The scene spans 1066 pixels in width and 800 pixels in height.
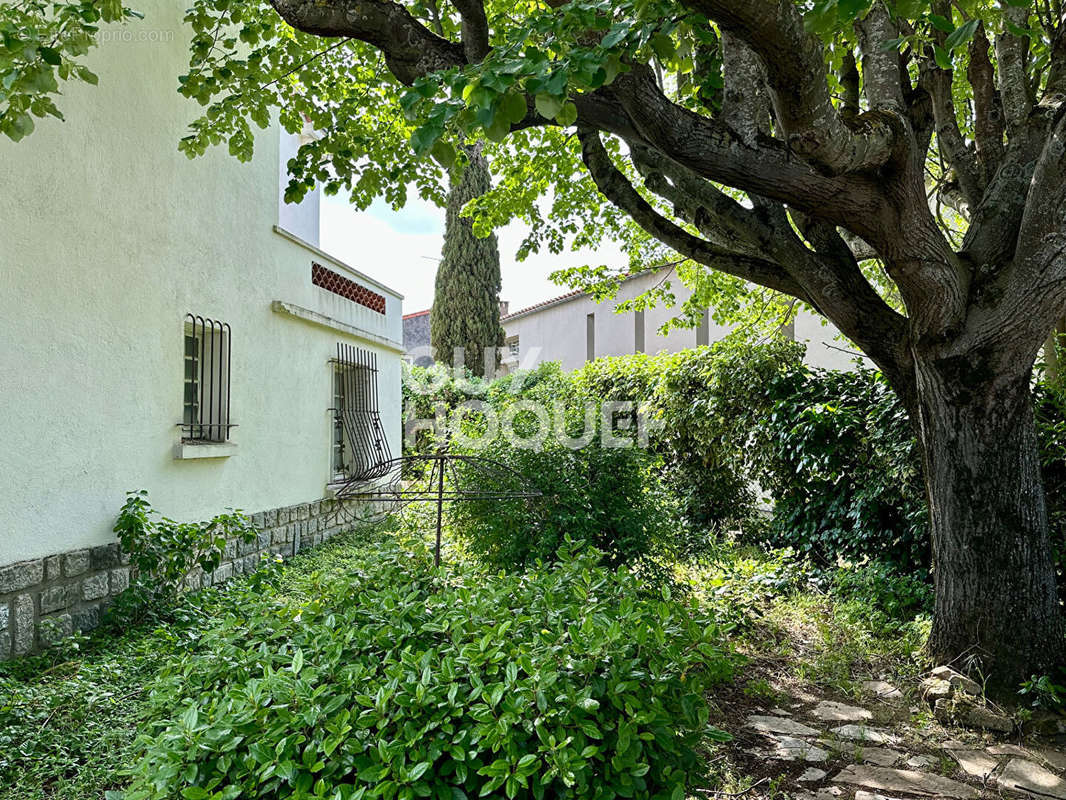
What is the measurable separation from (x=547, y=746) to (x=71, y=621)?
13.7 ft

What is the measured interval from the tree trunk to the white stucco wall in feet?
18.0

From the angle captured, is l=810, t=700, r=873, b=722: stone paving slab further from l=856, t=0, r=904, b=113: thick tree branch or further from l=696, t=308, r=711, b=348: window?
l=696, t=308, r=711, b=348: window

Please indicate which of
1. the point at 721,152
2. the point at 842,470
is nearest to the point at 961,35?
the point at 721,152

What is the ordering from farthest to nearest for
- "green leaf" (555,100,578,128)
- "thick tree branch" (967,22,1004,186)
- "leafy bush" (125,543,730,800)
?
"thick tree branch" (967,22,1004,186) < "green leaf" (555,100,578,128) < "leafy bush" (125,543,730,800)

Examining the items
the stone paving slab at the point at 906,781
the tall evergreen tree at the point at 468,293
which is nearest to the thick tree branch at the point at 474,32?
the stone paving slab at the point at 906,781

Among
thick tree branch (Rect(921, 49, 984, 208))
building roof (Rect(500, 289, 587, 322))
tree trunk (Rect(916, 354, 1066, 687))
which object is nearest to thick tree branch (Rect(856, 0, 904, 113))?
thick tree branch (Rect(921, 49, 984, 208))

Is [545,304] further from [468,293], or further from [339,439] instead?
[339,439]

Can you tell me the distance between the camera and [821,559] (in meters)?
6.65

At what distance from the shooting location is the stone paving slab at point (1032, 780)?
10.4 ft

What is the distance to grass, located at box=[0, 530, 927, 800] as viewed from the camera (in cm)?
304

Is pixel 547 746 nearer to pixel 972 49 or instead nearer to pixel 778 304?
pixel 972 49

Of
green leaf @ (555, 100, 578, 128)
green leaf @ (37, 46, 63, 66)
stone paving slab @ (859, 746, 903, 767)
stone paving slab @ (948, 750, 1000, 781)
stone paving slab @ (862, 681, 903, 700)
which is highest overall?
green leaf @ (37, 46, 63, 66)

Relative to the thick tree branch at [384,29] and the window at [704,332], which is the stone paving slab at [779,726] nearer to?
the thick tree branch at [384,29]

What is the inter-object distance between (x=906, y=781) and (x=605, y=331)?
15.2 metres
